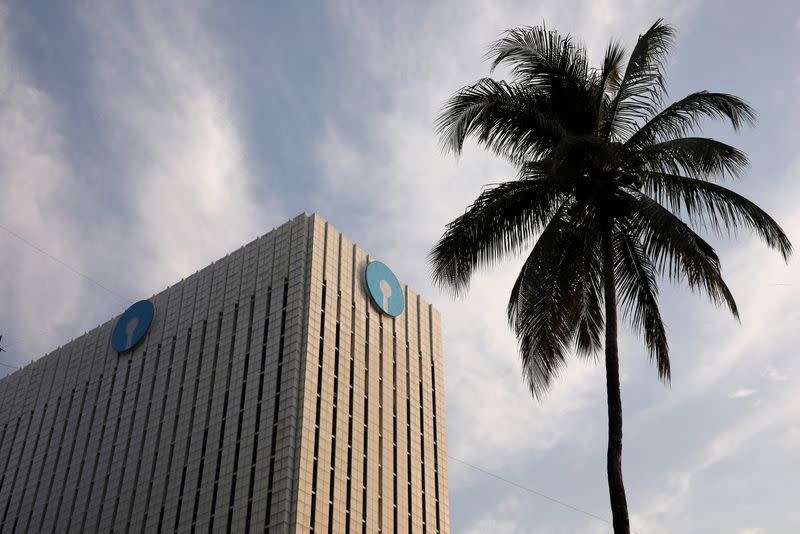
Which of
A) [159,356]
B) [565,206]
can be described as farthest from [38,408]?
[565,206]

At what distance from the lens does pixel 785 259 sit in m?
22.0

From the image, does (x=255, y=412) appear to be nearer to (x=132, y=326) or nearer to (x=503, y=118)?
(x=132, y=326)

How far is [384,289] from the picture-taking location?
79750mm

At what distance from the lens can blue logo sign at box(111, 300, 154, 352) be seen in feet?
273

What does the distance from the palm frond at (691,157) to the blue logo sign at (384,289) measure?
2191 inches

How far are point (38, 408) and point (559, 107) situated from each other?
79234 mm

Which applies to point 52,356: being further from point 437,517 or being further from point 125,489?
point 437,517

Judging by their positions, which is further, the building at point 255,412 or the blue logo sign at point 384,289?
the blue logo sign at point 384,289

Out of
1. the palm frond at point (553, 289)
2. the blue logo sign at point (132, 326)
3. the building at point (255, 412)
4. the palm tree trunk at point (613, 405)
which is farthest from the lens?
the blue logo sign at point (132, 326)

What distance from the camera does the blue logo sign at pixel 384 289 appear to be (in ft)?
256

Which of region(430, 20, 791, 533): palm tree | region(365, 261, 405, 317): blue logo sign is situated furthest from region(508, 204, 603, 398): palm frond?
region(365, 261, 405, 317): blue logo sign

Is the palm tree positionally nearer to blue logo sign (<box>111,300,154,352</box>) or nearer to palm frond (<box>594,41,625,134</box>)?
palm frond (<box>594,41,625,134</box>)

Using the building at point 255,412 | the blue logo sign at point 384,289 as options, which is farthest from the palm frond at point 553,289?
the blue logo sign at point 384,289

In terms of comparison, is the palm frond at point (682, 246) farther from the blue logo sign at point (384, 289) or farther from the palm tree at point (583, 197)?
the blue logo sign at point (384, 289)
